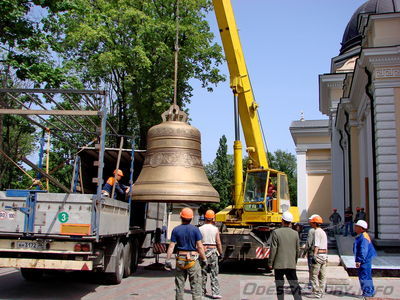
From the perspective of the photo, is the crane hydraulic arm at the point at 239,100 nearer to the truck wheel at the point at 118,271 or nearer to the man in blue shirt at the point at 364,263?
the truck wheel at the point at 118,271

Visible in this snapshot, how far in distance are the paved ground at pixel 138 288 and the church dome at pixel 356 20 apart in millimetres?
22467

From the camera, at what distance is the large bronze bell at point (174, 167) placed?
861 cm

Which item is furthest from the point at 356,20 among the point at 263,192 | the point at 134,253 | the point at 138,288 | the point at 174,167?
the point at 174,167

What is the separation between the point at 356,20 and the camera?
35906 mm

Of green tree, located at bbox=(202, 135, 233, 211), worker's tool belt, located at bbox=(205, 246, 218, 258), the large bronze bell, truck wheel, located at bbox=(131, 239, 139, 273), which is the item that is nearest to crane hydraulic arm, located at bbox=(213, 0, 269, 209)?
truck wheel, located at bbox=(131, 239, 139, 273)

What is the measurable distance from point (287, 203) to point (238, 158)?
2122mm

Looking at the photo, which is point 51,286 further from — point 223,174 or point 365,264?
point 223,174

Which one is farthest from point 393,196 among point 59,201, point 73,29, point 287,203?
point 73,29

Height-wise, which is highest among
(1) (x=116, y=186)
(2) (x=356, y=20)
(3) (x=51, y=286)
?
(2) (x=356, y=20)

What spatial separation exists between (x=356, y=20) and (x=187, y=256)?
32746mm

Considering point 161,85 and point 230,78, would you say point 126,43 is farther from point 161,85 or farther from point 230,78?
point 230,78

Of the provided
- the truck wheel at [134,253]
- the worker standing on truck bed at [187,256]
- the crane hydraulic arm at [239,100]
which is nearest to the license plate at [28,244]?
the worker standing on truck bed at [187,256]

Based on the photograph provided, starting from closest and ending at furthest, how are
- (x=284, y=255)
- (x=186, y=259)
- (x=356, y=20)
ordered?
(x=186, y=259)
(x=284, y=255)
(x=356, y=20)

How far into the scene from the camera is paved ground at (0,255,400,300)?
9711 millimetres
